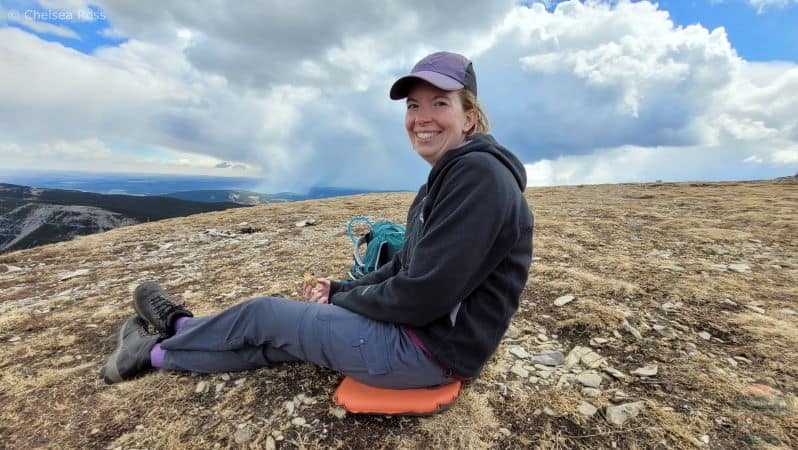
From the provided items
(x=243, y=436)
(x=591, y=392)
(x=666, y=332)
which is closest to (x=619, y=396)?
(x=591, y=392)

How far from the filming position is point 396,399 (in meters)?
3.45

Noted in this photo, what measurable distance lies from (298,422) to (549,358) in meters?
2.95

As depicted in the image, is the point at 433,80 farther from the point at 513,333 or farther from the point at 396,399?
the point at 513,333

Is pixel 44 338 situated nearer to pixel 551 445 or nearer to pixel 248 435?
pixel 248 435

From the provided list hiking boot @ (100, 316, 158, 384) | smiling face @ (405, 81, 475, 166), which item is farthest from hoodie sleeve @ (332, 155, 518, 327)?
hiking boot @ (100, 316, 158, 384)

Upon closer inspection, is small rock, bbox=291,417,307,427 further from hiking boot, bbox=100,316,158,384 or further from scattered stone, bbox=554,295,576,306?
scattered stone, bbox=554,295,576,306

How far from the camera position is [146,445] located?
10.8 feet

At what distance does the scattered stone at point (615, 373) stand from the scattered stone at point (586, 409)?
0.63m

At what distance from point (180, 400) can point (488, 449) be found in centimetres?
316

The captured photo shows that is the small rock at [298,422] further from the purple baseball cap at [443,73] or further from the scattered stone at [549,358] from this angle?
the purple baseball cap at [443,73]

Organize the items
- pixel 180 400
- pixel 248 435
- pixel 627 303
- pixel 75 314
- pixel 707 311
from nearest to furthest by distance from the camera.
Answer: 1. pixel 248 435
2. pixel 180 400
3. pixel 707 311
4. pixel 627 303
5. pixel 75 314

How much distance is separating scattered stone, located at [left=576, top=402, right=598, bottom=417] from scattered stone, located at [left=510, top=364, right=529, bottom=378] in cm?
63

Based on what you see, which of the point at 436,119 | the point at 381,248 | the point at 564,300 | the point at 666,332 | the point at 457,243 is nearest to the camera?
the point at 457,243

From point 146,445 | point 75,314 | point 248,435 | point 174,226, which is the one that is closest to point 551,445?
point 248,435
